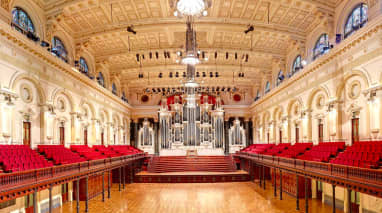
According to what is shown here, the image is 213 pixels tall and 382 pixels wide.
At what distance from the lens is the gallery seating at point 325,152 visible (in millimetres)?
13586

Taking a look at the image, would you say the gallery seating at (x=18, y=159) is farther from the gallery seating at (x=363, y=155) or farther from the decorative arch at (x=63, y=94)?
the gallery seating at (x=363, y=155)

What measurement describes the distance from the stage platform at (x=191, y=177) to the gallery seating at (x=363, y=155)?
10707 mm

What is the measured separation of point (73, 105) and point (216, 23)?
10059mm

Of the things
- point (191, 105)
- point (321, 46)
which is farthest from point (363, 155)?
point (191, 105)

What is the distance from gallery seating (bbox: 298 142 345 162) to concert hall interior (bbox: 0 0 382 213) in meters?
0.09

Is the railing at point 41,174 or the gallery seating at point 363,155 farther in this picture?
the gallery seating at point 363,155

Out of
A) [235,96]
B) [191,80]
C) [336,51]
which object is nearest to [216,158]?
[191,80]

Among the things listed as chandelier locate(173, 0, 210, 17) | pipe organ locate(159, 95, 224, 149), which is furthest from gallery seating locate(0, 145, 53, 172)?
pipe organ locate(159, 95, 224, 149)

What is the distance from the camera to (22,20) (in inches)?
568

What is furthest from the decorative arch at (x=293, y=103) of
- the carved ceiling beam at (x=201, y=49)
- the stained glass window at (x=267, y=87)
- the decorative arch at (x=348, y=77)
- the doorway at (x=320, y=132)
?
the stained glass window at (x=267, y=87)

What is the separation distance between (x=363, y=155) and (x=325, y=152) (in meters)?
3.24

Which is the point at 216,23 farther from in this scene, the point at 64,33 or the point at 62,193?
the point at 62,193

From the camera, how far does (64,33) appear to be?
61.1ft

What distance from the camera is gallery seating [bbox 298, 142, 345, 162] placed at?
1359 centimetres
